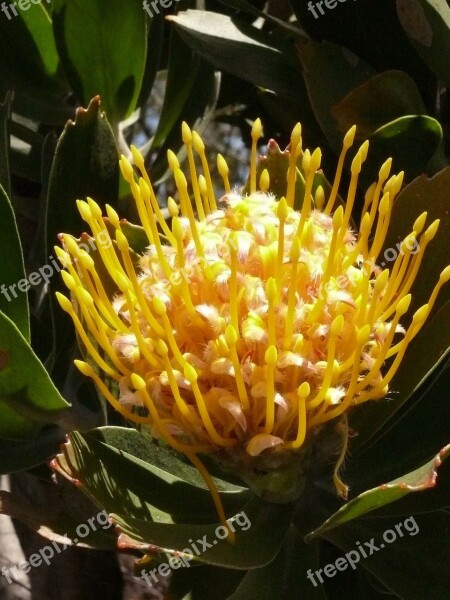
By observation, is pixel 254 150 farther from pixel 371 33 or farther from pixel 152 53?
pixel 152 53

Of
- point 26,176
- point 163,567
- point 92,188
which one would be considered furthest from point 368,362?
point 26,176

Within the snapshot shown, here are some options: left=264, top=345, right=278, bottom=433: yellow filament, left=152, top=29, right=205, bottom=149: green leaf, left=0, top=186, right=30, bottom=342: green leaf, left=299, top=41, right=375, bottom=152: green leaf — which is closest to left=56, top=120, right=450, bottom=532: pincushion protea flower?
left=264, top=345, right=278, bottom=433: yellow filament

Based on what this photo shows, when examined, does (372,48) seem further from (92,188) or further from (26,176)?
(26,176)

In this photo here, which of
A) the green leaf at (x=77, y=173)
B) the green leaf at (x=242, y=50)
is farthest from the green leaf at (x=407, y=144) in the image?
the green leaf at (x=77, y=173)

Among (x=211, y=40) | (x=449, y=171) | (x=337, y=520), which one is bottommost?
(x=337, y=520)

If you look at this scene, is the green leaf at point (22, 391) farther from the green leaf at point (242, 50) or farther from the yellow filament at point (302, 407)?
the green leaf at point (242, 50)
